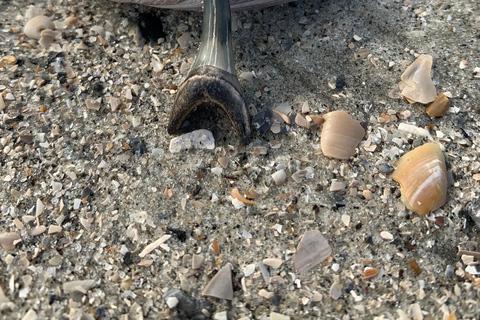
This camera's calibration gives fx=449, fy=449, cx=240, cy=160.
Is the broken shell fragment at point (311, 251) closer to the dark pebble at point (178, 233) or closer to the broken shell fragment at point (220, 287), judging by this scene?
the broken shell fragment at point (220, 287)

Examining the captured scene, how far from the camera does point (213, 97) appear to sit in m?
1.68

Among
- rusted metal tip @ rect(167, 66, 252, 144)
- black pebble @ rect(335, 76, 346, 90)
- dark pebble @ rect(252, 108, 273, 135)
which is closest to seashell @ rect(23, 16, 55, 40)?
rusted metal tip @ rect(167, 66, 252, 144)

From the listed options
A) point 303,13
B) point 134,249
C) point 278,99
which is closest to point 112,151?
point 134,249

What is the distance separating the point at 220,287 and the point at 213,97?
69 centimetres

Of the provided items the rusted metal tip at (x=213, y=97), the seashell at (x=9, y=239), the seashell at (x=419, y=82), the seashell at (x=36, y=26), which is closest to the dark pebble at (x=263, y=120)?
the rusted metal tip at (x=213, y=97)

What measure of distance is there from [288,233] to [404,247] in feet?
1.35

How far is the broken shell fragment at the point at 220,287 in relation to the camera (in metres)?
1.49

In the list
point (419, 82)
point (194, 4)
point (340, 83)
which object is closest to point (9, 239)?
point (194, 4)

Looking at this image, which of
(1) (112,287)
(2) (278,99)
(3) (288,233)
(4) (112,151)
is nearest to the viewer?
(1) (112,287)

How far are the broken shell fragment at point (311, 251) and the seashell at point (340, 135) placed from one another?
1.14ft

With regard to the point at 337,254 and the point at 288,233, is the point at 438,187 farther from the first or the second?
the point at 288,233

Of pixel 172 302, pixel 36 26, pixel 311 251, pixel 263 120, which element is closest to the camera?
pixel 172 302

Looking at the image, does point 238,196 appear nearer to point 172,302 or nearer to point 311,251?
point 311,251

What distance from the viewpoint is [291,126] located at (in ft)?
6.05
